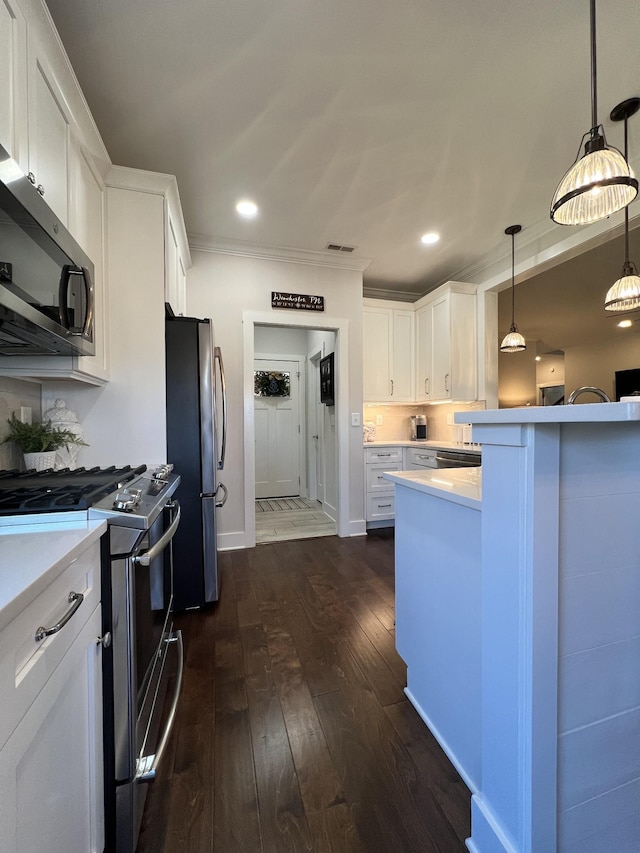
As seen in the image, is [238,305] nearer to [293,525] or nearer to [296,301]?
[296,301]

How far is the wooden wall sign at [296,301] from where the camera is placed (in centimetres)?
328

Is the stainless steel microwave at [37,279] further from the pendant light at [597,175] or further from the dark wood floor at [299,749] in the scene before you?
the pendant light at [597,175]

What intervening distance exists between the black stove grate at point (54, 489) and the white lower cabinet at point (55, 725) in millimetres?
146

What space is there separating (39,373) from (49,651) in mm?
1230

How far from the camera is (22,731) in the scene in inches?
21.5

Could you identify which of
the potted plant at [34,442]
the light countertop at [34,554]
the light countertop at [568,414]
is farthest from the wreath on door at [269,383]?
the light countertop at [568,414]

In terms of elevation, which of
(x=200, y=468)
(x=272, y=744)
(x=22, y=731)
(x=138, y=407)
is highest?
(x=138, y=407)

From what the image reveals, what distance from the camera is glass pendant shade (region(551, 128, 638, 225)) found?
1254 mm

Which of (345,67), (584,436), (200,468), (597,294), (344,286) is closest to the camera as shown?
(584,436)

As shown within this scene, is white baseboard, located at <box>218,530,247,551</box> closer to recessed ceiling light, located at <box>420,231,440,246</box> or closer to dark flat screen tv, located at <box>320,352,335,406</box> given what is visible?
dark flat screen tv, located at <box>320,352,335,406</box>

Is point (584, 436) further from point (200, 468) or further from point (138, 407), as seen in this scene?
point (138, 407)

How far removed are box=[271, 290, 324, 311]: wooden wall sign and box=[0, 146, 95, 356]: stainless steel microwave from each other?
1.97m

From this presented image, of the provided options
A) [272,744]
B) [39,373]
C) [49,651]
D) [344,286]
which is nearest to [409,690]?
[272,744]

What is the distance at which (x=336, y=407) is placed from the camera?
3.58 metres
